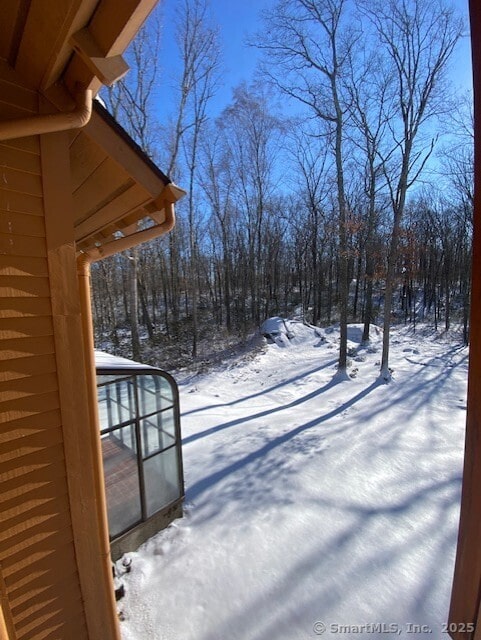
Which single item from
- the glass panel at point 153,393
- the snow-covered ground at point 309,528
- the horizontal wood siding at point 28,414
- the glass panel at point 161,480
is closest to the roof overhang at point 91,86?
the horizontal wood siding at point 28,414

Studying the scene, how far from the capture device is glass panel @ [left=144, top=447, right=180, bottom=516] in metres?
3.71

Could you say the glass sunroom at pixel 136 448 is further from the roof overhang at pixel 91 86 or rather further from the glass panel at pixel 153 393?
the roof overhang at pixel 91 86

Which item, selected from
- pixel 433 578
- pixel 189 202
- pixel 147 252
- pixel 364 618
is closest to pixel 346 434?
pixel 433 578

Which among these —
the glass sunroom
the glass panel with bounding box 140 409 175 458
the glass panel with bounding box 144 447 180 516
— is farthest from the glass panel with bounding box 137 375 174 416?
the glass panel with bounding box 144 447 180 516

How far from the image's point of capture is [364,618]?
2654 mm

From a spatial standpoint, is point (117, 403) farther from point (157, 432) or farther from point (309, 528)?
point (309, 528)

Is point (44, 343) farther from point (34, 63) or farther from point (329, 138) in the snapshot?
point (329, 138)

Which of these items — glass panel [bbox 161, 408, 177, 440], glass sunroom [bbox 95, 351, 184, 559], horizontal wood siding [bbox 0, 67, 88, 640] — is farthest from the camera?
glass panel [bbox 161, 408, 177, 440]

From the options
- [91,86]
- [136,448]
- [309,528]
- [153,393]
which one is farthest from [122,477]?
[91,86]

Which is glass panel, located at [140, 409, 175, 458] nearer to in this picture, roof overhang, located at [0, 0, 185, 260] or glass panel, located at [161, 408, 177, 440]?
glass panel, located at [161, 408, 177, 440]

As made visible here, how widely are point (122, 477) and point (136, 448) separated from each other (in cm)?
37

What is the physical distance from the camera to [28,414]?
169 cm

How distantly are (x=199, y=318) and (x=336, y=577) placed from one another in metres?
18.5

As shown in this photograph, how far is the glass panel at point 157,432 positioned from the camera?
143 inches
